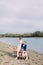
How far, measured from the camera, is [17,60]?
1973 cm

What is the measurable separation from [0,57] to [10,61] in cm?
135

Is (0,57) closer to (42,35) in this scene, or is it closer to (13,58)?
(13,58)

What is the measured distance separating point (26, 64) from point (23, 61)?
0.86 metres

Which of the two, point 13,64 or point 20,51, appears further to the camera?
point 20,51

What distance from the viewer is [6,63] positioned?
18.3 m

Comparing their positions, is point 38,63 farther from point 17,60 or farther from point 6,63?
point 6,63

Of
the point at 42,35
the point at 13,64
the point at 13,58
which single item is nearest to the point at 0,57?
the point at 13,58

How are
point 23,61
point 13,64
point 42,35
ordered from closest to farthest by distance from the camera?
point 13,64 → point 23,61 → point 42,35

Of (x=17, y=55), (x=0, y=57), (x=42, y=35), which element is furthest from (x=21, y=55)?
(x=42, y=35)

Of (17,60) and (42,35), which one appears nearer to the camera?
(17,60)

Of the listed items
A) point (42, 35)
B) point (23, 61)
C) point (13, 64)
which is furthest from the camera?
point (42, 35)

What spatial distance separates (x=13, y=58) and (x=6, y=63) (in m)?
2.01

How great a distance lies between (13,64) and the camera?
1816cm

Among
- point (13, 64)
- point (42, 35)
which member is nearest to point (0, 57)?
point (13, 64)
